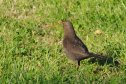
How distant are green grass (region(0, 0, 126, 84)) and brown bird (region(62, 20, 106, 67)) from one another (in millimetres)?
186

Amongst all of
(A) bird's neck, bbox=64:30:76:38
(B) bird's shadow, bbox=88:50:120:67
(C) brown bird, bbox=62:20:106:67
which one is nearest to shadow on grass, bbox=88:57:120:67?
(B) bird's shadow, bbox=88:50:120:67

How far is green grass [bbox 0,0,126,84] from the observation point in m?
7.00

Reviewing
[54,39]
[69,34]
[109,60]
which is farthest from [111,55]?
[54,39]

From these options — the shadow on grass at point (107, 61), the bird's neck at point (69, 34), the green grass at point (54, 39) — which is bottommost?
the shadow on grass at point (107, 61)

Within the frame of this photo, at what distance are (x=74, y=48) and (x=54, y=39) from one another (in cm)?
99

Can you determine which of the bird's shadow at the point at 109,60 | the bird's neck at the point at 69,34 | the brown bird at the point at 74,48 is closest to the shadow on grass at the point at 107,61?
the bird's shadow at the point at 109,60

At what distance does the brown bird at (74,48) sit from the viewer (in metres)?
7.11

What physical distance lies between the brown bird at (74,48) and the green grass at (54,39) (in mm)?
186

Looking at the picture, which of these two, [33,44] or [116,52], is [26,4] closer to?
[33,44]

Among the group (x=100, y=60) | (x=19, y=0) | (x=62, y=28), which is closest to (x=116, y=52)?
(x=100, y=60)

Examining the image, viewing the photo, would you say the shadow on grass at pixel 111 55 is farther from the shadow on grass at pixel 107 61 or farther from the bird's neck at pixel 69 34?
the bird's neck at pixel 69 34

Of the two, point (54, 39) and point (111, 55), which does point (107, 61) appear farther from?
point (54, 39)

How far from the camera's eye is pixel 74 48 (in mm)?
7242

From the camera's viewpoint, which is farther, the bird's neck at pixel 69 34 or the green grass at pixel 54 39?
the bird's neck at pixel 69 34
